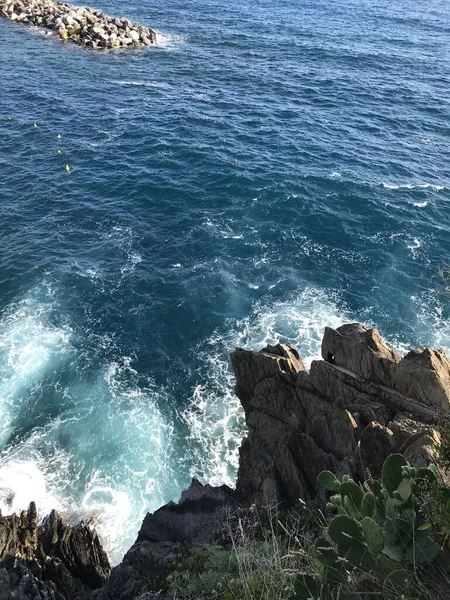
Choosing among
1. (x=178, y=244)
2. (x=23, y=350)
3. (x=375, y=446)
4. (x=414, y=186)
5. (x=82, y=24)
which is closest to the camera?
(x=375, y=446)

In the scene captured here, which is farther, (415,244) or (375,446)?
(415,244)

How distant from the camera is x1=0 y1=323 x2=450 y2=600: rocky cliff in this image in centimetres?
2472

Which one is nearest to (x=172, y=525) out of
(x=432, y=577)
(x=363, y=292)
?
(x=432, y=577)

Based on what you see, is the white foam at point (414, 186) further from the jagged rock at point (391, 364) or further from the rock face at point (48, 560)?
the rock face at point (48, 560)

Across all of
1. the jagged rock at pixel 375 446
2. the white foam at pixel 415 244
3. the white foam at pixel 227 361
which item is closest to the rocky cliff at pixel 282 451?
the jagged rock at pixel 375 446

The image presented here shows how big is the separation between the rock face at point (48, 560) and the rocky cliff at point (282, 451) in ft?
0.19

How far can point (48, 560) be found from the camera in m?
26.0

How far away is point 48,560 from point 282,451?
45.1ft

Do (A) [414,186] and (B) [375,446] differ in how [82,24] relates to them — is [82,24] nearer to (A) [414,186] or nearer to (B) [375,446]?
(A) [414,186]

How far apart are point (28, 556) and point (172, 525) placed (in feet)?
25.6

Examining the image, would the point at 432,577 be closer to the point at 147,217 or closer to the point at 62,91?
the point at 147,217

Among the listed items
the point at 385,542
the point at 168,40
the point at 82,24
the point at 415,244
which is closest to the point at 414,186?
the point at 415,244

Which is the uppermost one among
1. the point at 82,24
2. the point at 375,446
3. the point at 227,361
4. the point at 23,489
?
the point at 82,24

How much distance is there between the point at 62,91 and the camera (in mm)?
93188
